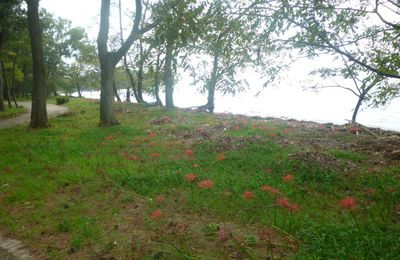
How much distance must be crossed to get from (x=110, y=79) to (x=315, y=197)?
34.8 feet

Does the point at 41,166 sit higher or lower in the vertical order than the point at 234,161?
lower

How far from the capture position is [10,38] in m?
21.9

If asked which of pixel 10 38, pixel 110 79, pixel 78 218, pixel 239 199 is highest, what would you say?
pixel 10 38

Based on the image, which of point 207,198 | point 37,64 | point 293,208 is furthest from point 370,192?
point 37,64

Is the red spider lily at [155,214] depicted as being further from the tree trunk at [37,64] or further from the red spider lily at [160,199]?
the tree trunk at [37,64]

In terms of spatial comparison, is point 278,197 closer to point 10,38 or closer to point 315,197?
point 315,197

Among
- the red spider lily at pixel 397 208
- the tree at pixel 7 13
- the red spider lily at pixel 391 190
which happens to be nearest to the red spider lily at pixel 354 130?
the red spider lily at pixel 391 190

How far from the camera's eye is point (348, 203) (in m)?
5.06

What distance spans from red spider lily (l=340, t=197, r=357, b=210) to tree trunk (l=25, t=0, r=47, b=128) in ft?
42.4

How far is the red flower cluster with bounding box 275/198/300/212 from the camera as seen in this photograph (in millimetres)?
4984

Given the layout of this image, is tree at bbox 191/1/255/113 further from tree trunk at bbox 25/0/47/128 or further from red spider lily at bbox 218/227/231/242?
tree trunk at bbox 25/0/47/128

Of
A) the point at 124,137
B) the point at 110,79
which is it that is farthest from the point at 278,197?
the point at 110,79

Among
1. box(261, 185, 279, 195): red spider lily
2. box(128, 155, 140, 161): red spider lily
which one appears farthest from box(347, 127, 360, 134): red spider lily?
box(128, 155, 140, 161): red spider lily

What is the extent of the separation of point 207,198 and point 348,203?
241 centimetres
